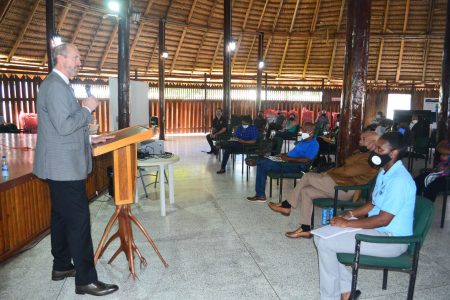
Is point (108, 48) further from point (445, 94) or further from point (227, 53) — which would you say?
point (445, 94)

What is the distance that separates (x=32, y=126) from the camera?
11.8 metres

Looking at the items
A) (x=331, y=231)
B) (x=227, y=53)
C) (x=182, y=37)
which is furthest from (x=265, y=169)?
(x=182, y=37)

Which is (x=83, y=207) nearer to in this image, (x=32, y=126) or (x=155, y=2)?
(x=32, y=126)

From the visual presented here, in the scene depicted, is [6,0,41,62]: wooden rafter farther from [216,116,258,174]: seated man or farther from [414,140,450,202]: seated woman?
[414,140,450,202]: seated woman

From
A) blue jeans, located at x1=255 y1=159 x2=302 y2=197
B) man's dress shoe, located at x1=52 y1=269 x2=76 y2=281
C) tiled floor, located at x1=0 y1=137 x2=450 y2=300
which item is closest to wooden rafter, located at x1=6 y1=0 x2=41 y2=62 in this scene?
tiled floor, located at x1=0 y1=137 x2=450 y2=300

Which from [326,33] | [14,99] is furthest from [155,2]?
[326,33]

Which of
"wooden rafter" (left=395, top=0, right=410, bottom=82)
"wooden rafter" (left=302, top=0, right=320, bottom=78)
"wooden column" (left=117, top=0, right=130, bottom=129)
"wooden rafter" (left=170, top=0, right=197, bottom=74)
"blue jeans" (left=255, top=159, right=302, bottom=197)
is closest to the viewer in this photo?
"blue jeans" (left=255, top=159, right=302, bottom=197)

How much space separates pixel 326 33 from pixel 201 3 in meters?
5.84

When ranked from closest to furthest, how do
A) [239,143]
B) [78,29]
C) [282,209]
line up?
[282,209] → [239,143] → [78,29]

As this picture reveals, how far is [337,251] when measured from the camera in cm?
261

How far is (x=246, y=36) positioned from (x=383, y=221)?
50.5 ft

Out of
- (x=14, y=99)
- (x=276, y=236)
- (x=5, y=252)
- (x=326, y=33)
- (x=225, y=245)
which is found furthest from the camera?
(x=326, y=33)

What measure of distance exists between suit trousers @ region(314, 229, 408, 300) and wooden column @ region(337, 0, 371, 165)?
11.2 feet

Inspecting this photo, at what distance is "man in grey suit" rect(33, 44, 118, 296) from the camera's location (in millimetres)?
2527
